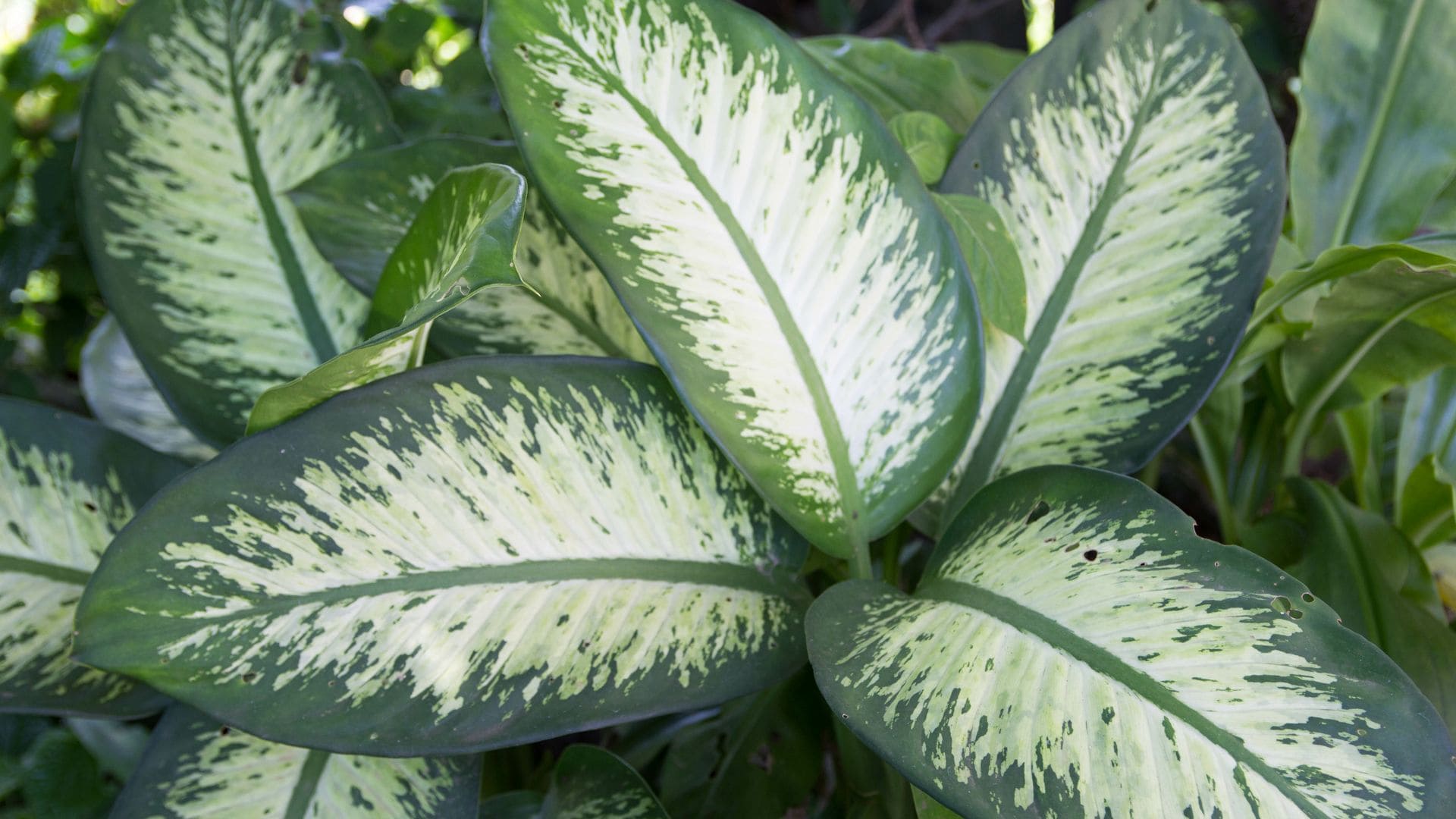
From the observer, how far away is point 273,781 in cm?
49

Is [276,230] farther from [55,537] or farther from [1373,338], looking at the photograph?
[1373,338]

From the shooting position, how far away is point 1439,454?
67cm

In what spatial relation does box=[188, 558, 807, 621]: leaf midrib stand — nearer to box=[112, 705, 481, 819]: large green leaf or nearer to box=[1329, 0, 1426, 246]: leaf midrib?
box=[112, 705, 481, 819]: large green leaf

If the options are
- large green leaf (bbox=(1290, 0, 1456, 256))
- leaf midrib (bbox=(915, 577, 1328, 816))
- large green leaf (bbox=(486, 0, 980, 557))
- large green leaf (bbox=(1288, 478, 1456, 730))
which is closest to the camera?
leaf midrib (bbox=(915, 577, 1328, 816))

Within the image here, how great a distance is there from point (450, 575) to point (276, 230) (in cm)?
35

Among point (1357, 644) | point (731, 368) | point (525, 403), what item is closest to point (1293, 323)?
point (1357, 644)

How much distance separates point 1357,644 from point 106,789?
2.50 ft

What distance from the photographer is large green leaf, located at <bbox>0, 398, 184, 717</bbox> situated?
0.51 metres

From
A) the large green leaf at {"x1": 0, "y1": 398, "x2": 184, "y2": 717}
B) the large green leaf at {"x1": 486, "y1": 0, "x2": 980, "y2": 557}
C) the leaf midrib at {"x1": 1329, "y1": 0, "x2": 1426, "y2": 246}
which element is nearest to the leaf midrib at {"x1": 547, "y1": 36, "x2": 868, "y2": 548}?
the large green leaf at {"x1": 486, "y1": 0, "x2": 980, "y2": 557}

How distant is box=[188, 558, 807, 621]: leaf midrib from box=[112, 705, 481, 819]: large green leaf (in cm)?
12

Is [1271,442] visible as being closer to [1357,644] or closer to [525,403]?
[1357,644]

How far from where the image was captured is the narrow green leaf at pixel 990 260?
0.54m

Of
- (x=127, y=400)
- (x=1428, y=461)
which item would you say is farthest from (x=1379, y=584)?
(x=127, y=400)

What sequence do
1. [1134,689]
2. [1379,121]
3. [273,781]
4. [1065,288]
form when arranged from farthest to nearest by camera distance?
[1379,121] → [1065,288] → [273,781] → [1134,689]
